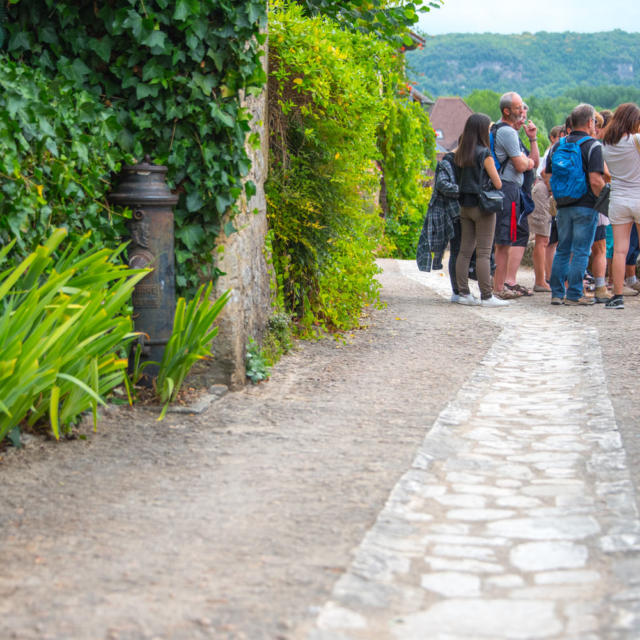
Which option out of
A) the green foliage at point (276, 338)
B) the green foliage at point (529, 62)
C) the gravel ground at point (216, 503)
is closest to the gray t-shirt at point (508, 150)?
the gravel ground at point (216, 503)

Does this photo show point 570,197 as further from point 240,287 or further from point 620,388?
point 240,287

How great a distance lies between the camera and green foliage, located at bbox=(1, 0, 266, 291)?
466 cm

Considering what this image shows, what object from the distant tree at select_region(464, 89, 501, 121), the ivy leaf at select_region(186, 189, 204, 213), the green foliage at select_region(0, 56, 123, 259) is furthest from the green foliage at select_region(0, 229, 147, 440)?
the distant tree at select_region(464, 89, 501, 121)

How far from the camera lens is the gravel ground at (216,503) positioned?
246 centimetres

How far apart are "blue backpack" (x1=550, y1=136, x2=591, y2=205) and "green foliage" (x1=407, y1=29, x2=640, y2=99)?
143933 mm

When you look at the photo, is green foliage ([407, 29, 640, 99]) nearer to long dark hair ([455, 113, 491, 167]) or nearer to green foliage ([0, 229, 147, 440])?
long dark hair ([455, 113, 491, 167])

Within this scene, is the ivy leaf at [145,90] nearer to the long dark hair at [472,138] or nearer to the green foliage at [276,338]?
the green foliage at [276,338]

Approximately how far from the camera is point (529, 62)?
171 m

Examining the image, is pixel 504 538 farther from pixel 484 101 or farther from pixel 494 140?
pixel 484 101

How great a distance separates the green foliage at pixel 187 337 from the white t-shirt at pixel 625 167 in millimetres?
5284

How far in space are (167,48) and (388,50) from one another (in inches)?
134

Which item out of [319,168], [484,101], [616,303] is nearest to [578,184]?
[616,303]

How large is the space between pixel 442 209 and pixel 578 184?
53.6 inches

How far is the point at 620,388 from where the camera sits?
5.40 meters
